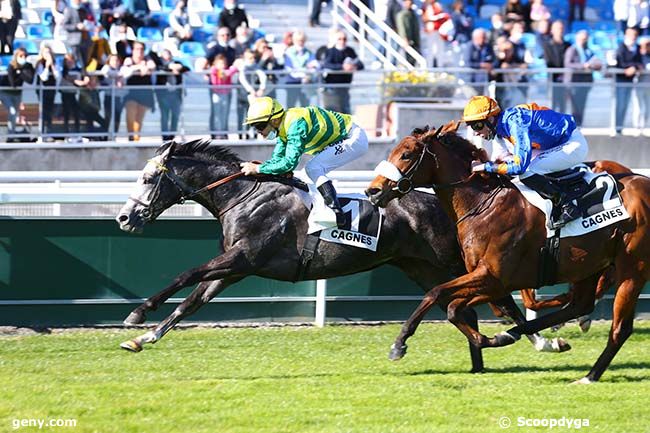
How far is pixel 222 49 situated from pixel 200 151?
6.08 metres

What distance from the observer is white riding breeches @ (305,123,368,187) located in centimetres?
923

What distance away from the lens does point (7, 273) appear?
10562mm

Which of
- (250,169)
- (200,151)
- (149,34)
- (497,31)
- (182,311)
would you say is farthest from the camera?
(149,34)

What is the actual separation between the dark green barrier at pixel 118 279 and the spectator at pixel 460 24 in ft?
23.3

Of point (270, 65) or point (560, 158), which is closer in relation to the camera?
point (560, 158)

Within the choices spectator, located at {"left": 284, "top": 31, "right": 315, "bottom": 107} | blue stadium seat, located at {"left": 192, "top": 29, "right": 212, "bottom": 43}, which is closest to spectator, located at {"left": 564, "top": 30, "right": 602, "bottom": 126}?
spectator, located at {"left": 284, "top": 31, "right": 315, "bottom": 107}

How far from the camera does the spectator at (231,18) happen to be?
53.7 ft

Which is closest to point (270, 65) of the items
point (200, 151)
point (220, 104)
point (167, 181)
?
point (220, 104)

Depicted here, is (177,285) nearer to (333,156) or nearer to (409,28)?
(333,156)

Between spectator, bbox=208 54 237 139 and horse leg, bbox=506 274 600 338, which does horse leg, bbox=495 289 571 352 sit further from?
spectator, bbox=208 54 237 139

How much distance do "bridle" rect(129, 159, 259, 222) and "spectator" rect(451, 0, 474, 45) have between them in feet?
28.4

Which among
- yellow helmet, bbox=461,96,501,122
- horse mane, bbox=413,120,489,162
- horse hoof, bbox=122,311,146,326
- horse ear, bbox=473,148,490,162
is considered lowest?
horse hoof, bbox=122,311,146,326

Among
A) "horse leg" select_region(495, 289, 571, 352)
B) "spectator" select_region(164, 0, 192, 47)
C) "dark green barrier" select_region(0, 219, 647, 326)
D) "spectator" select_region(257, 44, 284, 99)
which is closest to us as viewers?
"horse leg" select_region(495, 289, 571, 352)

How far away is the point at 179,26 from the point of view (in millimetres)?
17109
